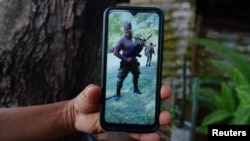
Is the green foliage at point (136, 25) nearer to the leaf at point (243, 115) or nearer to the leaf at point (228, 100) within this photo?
the leaf at point (243, 115)

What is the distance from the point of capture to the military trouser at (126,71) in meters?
1.07

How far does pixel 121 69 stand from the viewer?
107 centimetres

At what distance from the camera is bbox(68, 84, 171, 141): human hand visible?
3.53 ft

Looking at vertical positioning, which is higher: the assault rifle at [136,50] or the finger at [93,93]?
the assault rifle at [136,50]

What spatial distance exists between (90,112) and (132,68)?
18 centimetres

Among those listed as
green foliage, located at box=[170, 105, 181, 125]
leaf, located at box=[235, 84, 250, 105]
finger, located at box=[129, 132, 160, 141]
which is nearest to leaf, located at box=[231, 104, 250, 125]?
leaf, located at box=[235, 84, 250, 105]

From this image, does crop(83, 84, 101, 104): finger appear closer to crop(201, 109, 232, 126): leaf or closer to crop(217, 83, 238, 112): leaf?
crop(201, 109, 232, 126): leaf

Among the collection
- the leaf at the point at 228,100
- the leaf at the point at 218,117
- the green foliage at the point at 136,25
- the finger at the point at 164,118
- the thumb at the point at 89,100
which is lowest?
the leaf at the point at 218,117

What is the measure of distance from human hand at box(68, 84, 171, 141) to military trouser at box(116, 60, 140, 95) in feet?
0.16

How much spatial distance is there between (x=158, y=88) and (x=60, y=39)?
605 millimetres

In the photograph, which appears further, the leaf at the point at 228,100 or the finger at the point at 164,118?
the leaf at the point at 228,100

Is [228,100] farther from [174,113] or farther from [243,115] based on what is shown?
[174,113]

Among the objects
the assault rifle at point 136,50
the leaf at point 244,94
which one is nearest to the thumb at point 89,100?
the assault rifle at point 136,50

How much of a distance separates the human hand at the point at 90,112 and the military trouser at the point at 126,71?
0.05m
